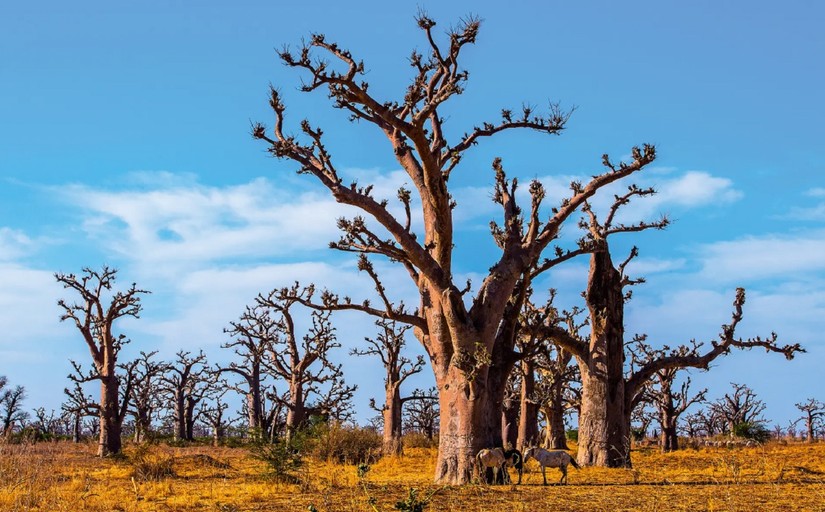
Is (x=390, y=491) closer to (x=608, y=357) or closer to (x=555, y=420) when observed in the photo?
(x=608, y=357)

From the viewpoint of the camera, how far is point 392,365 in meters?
28.7

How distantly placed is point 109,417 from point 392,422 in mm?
8441

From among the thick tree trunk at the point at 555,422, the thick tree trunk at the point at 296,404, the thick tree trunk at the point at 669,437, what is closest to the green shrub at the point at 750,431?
the thick tree trunk at the point at 669,437

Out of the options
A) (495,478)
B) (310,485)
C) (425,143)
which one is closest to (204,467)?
(310,485)

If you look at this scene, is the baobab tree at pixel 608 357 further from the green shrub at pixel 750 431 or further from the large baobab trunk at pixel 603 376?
the green shrub at pixel 750 431

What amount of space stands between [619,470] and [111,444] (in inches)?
620

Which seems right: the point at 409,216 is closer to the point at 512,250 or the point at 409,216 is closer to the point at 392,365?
the point at 512,250

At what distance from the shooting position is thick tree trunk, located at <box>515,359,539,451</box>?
2516 cm

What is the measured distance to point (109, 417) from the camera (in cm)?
2609

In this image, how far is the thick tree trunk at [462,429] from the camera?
45.5 feet

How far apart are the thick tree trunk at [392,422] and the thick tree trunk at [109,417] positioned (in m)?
7.94

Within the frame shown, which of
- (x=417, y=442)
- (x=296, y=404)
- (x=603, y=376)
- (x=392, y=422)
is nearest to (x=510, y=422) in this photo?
(x=417, y=442)

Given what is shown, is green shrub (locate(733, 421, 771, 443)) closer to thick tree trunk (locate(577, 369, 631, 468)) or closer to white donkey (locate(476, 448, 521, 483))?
thick tree trunk (locate(577, 369, 631, 468))

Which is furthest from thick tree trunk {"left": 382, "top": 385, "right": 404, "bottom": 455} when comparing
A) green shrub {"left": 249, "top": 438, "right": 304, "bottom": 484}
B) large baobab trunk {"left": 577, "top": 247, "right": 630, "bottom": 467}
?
green shrub {"left": 249, "top": 438, "right": 304, "bottom": 484}
